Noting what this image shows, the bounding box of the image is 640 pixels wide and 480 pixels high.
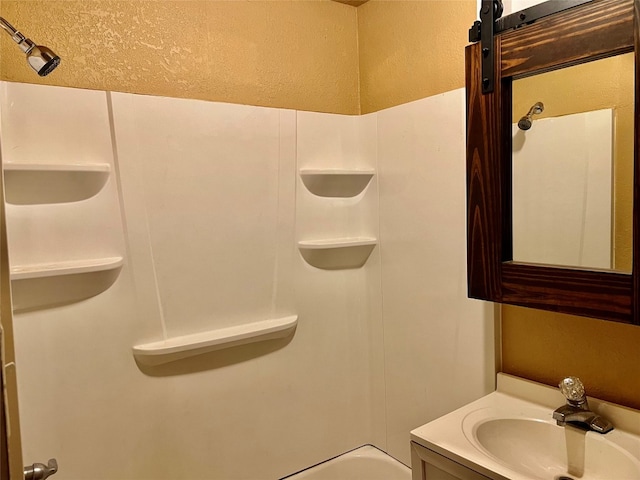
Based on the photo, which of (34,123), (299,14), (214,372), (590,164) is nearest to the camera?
(590,164)

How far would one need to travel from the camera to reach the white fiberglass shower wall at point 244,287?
1.48 meters

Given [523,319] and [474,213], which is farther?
[523,319]

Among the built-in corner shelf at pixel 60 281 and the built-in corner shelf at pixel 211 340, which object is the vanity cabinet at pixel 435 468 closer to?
the built-in corner shelf at pixel 211 340

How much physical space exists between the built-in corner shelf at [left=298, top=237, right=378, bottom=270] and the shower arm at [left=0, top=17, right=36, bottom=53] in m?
1.11

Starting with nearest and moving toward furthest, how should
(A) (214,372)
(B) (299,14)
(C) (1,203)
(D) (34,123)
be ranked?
(C) (1,203)
(D) (34,123)
(A) (214,372)
(B) (299,14)

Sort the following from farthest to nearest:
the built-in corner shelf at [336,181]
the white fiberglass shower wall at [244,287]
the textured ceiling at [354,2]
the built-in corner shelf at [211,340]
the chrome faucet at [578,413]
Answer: the textured ceiling at [354,2]
the built-in corner shelf at [336,181]
the built-in corner shelf at [211,340]
the white fiberglass shower wall at [244,287]
the chrome faucet at [578,413]

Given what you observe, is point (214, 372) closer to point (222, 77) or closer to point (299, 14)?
point (222, 77)

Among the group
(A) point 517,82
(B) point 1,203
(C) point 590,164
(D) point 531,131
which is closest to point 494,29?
(A) point 517,82

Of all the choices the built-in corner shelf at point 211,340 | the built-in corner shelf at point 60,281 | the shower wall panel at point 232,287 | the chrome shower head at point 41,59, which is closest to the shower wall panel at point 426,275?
the shower wall panel at point 232,287

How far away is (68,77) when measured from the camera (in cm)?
151

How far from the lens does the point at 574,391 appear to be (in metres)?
1.32

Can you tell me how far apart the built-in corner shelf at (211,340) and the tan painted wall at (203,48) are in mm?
856

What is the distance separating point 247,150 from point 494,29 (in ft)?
2.98

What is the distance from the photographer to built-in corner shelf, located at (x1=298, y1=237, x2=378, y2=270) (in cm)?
194
